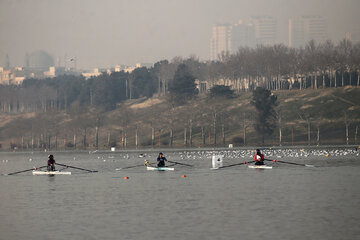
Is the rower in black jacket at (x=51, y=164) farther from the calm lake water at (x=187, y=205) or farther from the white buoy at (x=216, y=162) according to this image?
the white buoy at (x=216, y=162)

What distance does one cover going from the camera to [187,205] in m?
48.7

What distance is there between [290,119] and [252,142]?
18.2 m

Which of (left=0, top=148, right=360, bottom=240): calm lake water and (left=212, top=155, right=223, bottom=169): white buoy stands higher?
(left=212, top=155, right=223, bottom=169): white buoy

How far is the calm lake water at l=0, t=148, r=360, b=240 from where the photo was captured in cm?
3747

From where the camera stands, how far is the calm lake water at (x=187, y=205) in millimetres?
37469

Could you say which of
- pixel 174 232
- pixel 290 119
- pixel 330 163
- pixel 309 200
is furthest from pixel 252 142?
pixel 174 232

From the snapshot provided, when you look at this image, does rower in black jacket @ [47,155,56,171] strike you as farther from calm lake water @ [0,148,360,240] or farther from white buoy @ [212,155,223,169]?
white buoy @ [212,155,223,169]

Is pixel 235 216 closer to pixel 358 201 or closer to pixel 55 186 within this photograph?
pixel 358 201

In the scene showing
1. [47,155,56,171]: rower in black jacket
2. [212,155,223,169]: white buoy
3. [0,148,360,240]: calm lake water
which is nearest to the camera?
[0,148,360,240]: calm lake water

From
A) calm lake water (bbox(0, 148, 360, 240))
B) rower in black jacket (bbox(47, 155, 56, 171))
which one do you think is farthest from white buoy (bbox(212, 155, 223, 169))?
rower in black jacket (bbox(47, 155, 56, 171))

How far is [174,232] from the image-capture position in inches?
1469

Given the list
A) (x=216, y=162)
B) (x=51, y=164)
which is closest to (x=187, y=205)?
(x=51, y=164)

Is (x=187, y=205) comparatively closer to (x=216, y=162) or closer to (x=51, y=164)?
(x=51, y=164)

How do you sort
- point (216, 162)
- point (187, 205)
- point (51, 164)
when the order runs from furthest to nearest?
point (216, 162), point (51, 164), point (187, 205)
